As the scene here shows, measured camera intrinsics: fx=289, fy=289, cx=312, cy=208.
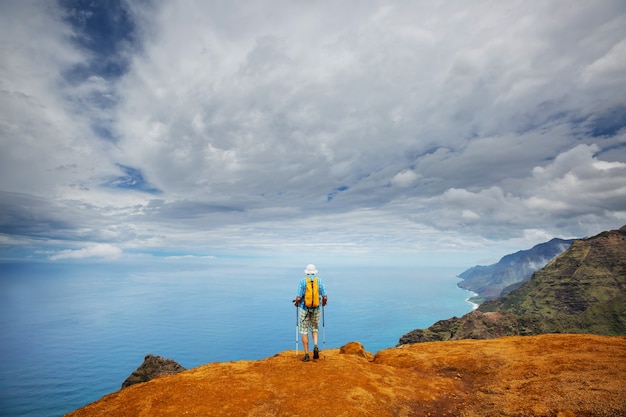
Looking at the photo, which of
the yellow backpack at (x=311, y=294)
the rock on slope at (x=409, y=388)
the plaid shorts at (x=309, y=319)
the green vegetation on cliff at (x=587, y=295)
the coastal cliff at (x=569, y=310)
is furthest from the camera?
the green vegetation on cliff at (x=587, y=295)

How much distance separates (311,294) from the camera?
14109 mm

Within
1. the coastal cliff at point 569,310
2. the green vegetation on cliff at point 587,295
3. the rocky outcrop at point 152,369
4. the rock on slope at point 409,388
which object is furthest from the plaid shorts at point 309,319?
the green vegetation on cliff at point 587,295

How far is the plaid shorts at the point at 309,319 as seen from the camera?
14.4 meters

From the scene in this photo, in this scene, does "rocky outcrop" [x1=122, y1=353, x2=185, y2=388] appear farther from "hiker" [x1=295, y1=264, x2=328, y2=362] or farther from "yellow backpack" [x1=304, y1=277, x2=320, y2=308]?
"yellow backpack" [x1=304, y1=277, x2=320, y2=308]

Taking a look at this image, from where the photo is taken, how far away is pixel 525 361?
12.8m

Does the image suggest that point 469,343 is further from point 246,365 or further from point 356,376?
point 246,365

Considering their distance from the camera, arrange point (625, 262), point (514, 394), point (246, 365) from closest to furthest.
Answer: point (514, 394)
point (246, 365)
point (625, 262)

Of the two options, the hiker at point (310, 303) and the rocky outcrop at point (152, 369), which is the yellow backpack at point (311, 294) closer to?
the hiker at point (310, 303)

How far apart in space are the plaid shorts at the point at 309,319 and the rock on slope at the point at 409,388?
1.54m

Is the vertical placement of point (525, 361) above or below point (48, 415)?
above

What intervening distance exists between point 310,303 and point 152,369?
229 ft

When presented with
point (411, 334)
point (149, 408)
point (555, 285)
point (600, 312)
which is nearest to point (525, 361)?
point (149, 408)

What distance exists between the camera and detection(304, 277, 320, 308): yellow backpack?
555 inches

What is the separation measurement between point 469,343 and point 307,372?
36.9 ft
